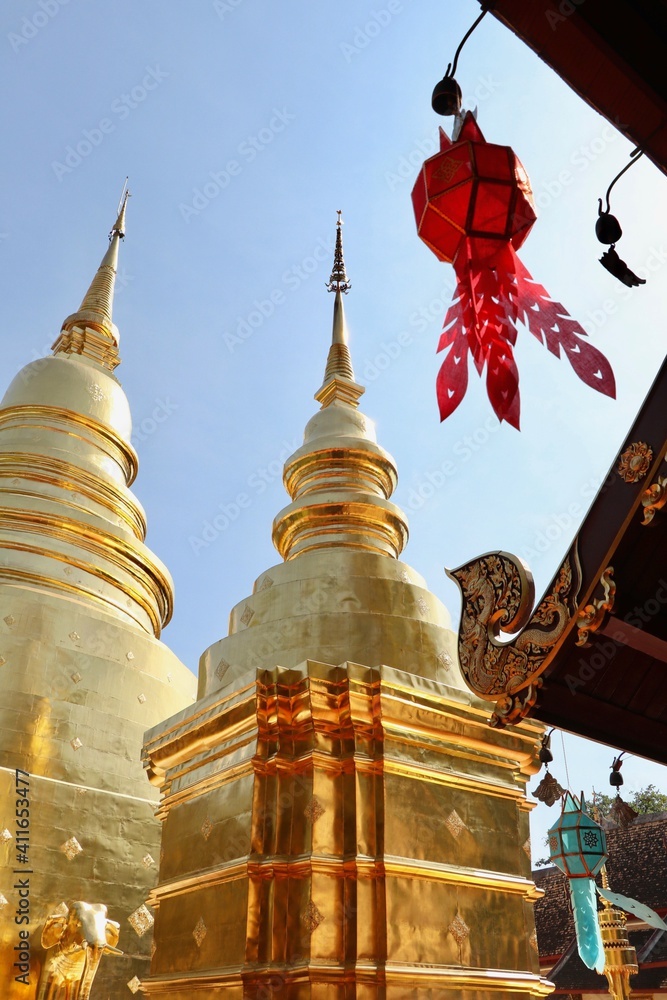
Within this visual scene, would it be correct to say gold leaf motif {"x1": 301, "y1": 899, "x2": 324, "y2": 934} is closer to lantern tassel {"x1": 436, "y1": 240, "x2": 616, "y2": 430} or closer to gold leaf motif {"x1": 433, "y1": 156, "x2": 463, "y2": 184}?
lantern tassel {"x1": 436, "y1": 240, "x2": 616, "y2": 430}

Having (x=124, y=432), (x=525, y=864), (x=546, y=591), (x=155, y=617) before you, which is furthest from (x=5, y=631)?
(x=546, y=591)

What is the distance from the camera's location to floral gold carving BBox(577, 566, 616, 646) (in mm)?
2561

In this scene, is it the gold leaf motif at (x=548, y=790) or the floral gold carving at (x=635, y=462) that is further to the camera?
the gold leaf motif at (x=548, y=790)

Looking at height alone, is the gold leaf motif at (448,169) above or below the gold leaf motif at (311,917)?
above

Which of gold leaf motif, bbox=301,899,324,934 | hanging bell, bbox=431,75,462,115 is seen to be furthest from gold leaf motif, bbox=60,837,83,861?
hanging bell, bbox=431,75,462,115

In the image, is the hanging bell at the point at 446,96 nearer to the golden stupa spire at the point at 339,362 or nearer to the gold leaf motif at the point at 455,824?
the gold leaf motif at the point at 455,824

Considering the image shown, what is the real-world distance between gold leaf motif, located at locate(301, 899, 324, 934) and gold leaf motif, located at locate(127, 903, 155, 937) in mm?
3256

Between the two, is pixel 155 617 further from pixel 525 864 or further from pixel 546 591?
pixel 546 591

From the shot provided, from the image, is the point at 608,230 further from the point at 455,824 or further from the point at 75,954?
the point at 75,954

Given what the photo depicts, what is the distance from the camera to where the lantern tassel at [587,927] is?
4.93 metres

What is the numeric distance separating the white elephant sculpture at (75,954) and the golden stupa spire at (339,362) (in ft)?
18.4

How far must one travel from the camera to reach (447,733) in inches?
221

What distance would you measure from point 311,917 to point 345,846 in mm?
460

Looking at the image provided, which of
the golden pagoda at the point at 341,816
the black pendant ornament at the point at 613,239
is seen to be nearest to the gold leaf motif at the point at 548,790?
the golden pagoda at the point at 341,816
